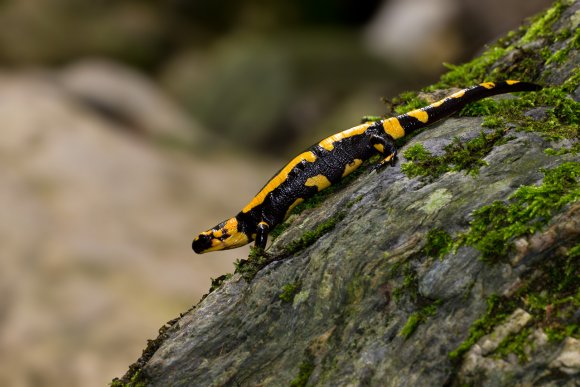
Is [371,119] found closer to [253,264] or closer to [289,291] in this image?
[253,264]

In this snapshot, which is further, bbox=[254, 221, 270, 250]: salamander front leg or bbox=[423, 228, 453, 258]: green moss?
bbox=[254, 221, 270, 250]: salamander front leg

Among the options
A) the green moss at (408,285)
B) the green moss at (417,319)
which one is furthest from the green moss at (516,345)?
the green moss at (408,285)

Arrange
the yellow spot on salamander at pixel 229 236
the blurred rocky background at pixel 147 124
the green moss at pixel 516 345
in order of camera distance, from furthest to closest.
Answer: the blurred rocky background at pixel 147 124 → the yellow spot on salamander at pixel 229 236 → the green moss at pixel 516 345

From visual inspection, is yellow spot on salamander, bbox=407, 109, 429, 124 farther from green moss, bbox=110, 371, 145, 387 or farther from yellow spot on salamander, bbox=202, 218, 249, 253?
green moss, bbox=110, 371, 145, 387

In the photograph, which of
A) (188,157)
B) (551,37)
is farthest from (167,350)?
(188,157)

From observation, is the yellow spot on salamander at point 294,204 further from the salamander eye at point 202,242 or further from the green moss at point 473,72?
the green moss at point 473,72

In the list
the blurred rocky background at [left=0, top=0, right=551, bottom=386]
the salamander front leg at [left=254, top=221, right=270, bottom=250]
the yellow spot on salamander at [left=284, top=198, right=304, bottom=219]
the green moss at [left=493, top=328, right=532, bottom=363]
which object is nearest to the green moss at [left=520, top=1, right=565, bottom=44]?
the yellow spot on salamander at [left=284, top=198, right=304, bottom=219]

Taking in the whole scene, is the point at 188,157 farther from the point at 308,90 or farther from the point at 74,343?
the point at 74,343
